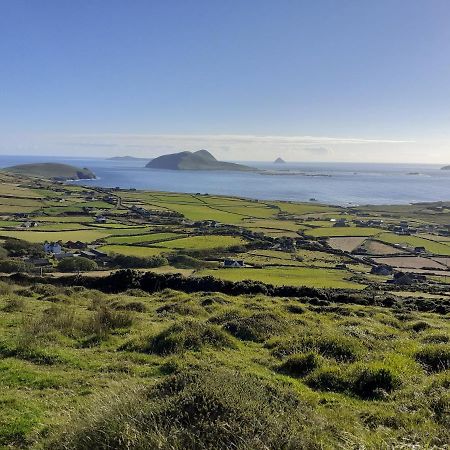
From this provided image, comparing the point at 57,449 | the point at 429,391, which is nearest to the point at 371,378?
the point at 429,391

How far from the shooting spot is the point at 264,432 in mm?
5398

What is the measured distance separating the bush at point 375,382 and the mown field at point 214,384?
26 millimetres

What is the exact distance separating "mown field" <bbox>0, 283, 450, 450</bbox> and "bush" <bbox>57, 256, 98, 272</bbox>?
25.0 meters

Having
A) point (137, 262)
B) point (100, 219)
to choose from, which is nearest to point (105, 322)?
point (137, 262)

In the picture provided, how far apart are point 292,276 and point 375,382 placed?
34.7m

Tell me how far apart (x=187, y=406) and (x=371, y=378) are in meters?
4.88

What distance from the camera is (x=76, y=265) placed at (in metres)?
42.9

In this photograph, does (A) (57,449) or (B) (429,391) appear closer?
(A) (57,449)

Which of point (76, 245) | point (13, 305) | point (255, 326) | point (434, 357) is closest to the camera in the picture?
point (434, 357)

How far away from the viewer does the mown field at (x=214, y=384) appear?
5590 millimetres

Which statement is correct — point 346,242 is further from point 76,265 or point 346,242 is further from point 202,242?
point 76,265

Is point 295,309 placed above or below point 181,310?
below

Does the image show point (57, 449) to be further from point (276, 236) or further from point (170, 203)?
point (170, 203)

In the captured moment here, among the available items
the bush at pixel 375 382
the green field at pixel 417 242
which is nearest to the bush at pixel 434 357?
the bush at pixel 375 382
